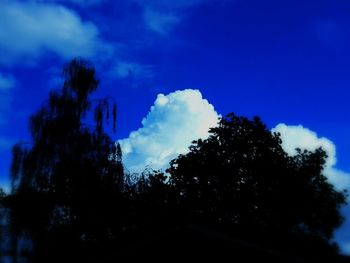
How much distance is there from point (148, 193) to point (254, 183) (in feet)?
28.8

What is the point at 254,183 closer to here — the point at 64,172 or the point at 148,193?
the point at 148,193

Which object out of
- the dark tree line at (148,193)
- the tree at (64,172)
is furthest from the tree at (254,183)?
the tree at (64,172)

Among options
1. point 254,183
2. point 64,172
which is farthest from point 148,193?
point 64,172

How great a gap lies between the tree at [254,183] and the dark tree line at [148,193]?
0.08 m

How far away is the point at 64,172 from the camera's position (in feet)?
69.9

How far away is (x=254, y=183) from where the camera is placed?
34.8 metres

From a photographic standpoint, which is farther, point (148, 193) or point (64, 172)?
point (148, 193)

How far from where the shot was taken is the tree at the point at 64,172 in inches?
800

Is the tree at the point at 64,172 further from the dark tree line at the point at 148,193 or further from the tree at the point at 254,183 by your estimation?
the tree at the point at 254,183

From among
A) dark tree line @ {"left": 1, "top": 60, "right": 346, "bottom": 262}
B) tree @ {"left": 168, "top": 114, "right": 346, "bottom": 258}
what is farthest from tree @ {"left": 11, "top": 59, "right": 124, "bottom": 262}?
tree @ {"left": 168, "top": 114, "right": 346, "bottom": 258}

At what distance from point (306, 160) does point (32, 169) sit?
23785 mm

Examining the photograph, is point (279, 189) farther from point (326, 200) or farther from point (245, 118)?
point (245, 118)

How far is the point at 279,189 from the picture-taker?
1336 inches

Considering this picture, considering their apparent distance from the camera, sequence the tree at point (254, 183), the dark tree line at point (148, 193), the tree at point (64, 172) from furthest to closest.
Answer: the tree at point (254, 183) < the tree at point (64, 172) < the dark tree line at point (148, 193)
